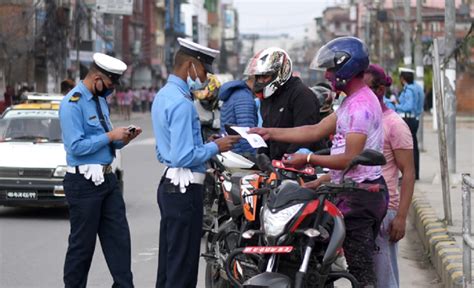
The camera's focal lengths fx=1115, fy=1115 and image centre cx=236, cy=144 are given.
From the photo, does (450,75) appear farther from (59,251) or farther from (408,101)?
(59,251)

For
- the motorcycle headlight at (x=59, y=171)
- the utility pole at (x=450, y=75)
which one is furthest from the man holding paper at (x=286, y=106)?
the utility pole at (x=450, y=75)

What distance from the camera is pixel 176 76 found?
7781 mm

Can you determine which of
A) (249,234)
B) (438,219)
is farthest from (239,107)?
(249,234)

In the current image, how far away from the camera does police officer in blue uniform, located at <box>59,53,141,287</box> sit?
8539 mm

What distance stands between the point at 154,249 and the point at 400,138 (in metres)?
5.53

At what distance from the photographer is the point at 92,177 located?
Result: 28.0ft

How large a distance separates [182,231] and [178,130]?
73cm

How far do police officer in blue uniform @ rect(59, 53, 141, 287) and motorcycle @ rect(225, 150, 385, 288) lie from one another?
2282 millimetres

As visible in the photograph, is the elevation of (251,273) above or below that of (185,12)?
above

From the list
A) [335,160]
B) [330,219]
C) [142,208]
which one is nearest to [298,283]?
[330,219]

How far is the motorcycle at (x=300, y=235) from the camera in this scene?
6.24 meters

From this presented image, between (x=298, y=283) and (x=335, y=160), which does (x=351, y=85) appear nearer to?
(x=335, y=160)

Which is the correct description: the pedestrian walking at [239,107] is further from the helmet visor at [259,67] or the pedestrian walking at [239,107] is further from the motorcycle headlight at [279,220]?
the motorcycle headlight at [279,220]

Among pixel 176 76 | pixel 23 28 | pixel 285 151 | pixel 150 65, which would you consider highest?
pixel 176 76
